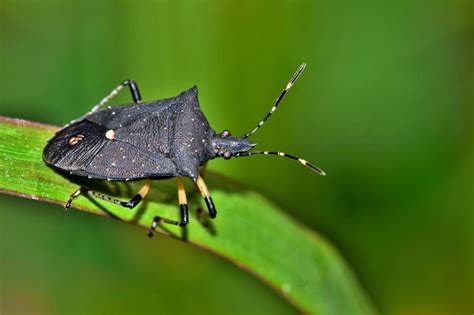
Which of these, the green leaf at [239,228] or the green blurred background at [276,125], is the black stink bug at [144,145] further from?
the green blurred background at [276,125]

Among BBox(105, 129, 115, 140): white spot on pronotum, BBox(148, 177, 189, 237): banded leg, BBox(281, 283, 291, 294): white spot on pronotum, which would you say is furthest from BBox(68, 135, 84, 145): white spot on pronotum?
BBox(281, 283, 291, 294): white spot on pronotum

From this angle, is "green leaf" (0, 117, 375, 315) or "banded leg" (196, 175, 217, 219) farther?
"banded leg" (196, 175, 217, 219)

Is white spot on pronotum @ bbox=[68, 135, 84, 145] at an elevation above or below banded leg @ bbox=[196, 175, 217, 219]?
above

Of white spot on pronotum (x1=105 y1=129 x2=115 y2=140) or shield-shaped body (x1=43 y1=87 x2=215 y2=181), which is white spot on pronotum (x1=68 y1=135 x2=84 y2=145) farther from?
white spot on pronotum (x1=105 y1=129 x2=115 y2=140)

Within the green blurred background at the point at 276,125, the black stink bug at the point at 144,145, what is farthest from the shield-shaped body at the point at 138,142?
the green blurred background at the point at 276,125

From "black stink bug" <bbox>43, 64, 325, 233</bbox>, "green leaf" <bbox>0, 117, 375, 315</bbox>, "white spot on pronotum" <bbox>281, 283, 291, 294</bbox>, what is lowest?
"white spot on pronotum" <bbox>281, 283, 291, 294</bbox>

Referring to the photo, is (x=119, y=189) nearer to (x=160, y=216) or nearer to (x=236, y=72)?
(x=160, y=216)

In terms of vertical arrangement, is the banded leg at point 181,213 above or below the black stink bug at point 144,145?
below

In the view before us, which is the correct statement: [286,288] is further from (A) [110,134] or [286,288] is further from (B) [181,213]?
(A) [110,134]
